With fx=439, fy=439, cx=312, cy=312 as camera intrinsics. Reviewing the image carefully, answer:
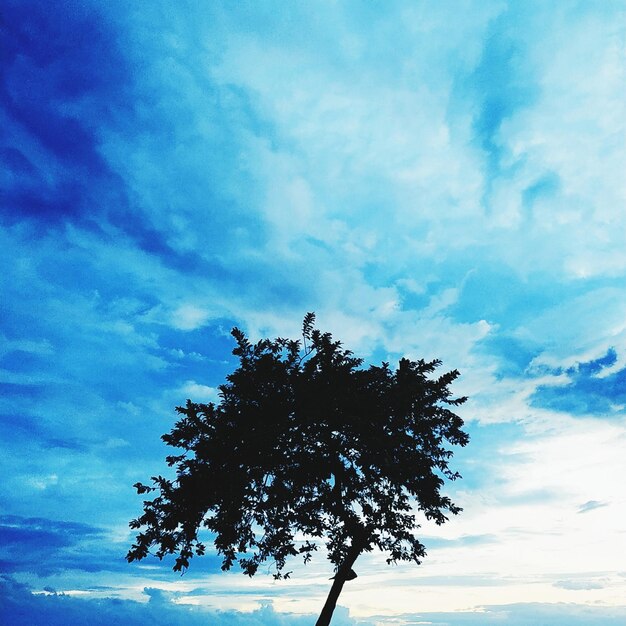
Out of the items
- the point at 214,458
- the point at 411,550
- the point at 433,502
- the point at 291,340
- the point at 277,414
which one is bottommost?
the point at 411,550

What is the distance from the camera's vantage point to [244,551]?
22.3 meters

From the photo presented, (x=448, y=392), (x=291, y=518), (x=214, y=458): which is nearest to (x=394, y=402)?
(x=448, y=392)

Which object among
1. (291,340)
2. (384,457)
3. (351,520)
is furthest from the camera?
(291,340)

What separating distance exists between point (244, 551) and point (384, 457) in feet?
Answer: 29.0

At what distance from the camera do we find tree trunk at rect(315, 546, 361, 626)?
2044 cm

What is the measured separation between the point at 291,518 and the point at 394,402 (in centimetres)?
771

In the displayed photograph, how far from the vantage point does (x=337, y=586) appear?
69.9 feet

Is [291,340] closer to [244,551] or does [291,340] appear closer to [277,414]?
[277,414]

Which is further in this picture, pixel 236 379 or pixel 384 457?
pixel 236 379

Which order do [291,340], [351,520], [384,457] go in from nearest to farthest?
[384,457] → [351,520] → [291,340]

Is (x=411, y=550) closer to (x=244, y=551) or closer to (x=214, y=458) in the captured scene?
(x=244, y=551)

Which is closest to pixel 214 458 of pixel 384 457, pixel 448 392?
pixel 384 457

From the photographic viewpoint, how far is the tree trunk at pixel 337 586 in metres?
20.4

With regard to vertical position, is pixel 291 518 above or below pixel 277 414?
below
